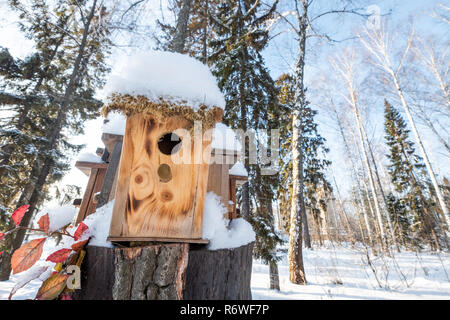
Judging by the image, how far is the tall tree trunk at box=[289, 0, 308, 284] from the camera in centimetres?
509

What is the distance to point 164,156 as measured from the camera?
3.68ft

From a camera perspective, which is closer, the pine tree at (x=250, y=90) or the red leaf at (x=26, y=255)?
the red leaf at (x=26, y=255)

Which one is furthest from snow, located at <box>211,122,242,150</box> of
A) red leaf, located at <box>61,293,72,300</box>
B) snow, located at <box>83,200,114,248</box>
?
red leaf, located at <box>61,293,72,300</box>

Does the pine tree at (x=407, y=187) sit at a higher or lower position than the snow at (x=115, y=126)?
higher

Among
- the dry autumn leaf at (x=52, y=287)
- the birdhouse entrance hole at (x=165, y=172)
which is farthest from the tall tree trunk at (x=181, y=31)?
the dry autumn leaf at (x=52, y=287)

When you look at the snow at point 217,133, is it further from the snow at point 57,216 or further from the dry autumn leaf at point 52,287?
the dry autumn leaf at point 52,287

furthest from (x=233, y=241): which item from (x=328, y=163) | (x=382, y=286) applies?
(x=328, y=163)

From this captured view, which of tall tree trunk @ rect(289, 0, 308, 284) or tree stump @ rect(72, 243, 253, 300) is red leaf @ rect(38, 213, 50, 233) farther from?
tall tree trunk @ rect(289, 0, 308, 284)

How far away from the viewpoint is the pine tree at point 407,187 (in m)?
15.5

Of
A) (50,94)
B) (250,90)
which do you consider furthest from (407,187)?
(50,94)

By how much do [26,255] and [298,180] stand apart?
539cm

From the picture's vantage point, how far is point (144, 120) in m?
1.13

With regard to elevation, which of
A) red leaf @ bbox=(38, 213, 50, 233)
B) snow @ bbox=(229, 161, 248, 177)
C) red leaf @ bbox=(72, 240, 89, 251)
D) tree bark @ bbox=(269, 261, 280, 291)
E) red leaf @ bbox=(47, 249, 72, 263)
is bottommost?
tree bark @ bbox=(269, 261, 280, 291)

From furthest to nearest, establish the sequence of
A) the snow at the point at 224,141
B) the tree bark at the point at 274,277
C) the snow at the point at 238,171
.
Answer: the tree bark at the point at 274,277 → the snow at the point at 238,171 → the snow at the point at 224,141
